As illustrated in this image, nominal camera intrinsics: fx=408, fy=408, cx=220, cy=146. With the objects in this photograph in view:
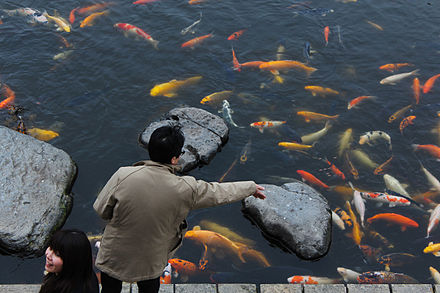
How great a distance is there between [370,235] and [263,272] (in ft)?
6.45

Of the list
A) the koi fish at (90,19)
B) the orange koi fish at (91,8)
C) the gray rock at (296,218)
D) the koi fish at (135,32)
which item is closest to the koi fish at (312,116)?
the gray rock at (296,218)

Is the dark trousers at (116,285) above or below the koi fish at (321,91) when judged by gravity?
above

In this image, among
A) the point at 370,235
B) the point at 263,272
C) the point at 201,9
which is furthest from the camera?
the point at 201,9

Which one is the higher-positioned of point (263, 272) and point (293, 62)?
point (293, 62)

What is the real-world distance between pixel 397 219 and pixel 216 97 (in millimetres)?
4446

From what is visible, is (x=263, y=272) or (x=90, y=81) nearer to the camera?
(x=263, y=272)

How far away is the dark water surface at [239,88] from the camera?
6.67 m

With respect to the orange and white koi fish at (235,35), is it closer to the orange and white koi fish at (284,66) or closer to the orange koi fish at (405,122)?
the orange and white koi fish at (284,66)

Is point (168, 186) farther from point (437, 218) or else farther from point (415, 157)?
point (415, 157)

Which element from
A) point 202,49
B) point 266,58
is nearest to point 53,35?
point 202,49

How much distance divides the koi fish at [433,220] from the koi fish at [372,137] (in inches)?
71.0

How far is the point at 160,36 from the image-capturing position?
11.0 meters

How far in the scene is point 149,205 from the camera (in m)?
3.13

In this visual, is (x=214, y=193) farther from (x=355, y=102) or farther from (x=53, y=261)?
(x=355, y=102)
